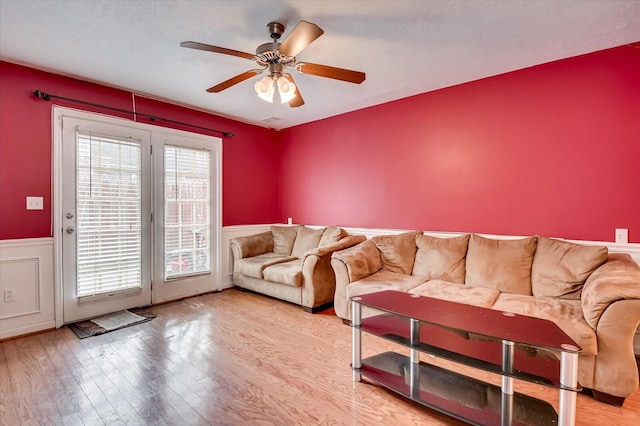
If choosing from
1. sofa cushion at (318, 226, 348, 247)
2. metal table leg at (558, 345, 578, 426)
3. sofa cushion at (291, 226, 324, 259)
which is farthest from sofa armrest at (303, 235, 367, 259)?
metal table leg at (558, 345, 578, 426)

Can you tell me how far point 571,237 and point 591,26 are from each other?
175 centimetres

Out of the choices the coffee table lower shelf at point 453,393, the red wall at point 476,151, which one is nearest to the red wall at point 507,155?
the red wall at point 476,151

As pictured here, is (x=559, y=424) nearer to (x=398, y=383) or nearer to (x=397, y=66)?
(x=398, y=383)

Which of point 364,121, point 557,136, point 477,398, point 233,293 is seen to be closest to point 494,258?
point 557,136

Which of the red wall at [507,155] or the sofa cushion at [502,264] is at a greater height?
the red wall at [507,155]

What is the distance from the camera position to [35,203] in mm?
3027

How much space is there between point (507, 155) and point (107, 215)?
437cm

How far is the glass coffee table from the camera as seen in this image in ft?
4.95

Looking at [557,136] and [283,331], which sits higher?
[557,136]

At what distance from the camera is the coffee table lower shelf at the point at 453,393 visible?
162cm

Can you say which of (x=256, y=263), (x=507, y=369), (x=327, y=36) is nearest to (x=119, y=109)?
(x=256, y=263)

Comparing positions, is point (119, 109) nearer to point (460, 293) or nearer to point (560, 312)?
point (460, 293)

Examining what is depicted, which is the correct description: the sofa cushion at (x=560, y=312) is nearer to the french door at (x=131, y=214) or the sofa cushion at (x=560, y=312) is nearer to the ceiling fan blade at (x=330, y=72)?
the ceiling fan blade at (x=330, y=72)

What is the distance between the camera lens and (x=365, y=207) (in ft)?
14.0
